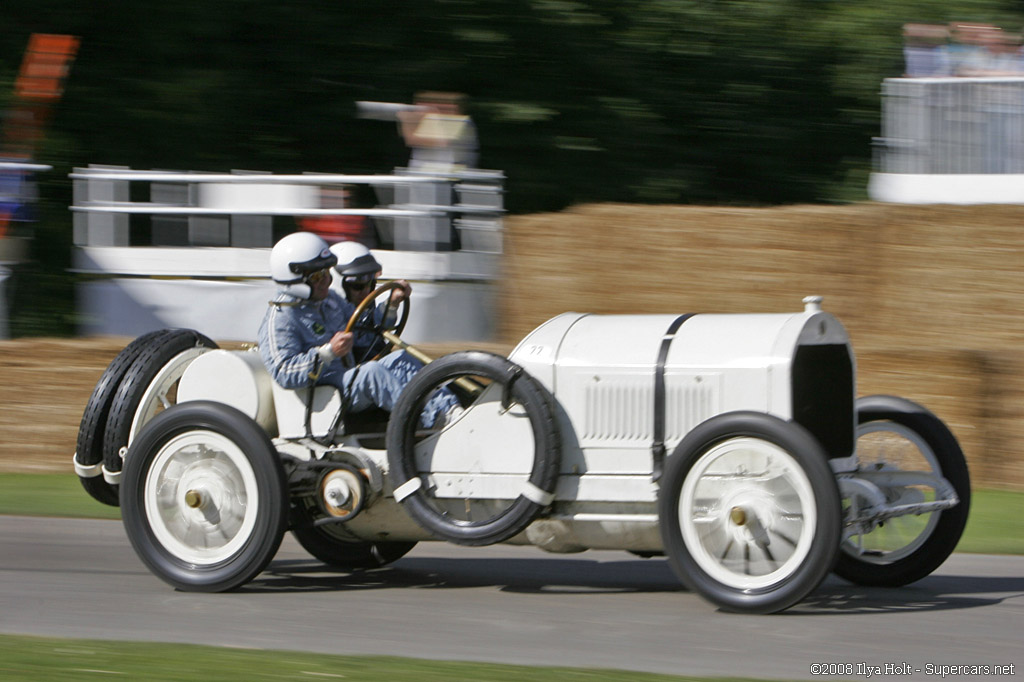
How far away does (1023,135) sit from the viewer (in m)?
10.9

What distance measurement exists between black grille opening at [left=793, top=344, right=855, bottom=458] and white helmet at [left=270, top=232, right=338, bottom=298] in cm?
225

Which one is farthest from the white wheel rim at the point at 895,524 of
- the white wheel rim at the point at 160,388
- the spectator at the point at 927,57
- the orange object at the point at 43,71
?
the orange object at the point at 43,71

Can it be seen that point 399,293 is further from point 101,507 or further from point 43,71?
point 43,71

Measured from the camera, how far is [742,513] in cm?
560

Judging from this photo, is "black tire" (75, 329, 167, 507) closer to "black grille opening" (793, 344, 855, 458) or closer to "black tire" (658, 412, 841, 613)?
"black tire" (658, 412, 841, 613)

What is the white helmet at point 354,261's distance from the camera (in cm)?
670

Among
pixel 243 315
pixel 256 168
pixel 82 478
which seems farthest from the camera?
pixel 256 168

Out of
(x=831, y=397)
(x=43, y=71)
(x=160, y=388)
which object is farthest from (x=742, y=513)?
(x=43, y=71)

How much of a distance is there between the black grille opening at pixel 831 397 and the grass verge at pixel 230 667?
1.80 metres

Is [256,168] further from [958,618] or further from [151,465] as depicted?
[958,618]

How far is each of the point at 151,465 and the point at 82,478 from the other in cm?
57

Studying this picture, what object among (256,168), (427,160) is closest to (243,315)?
(427,160)

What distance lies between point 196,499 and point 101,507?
272cm

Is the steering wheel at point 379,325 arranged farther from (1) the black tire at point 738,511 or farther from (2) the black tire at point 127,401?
(1) the black tire at point 738,511
